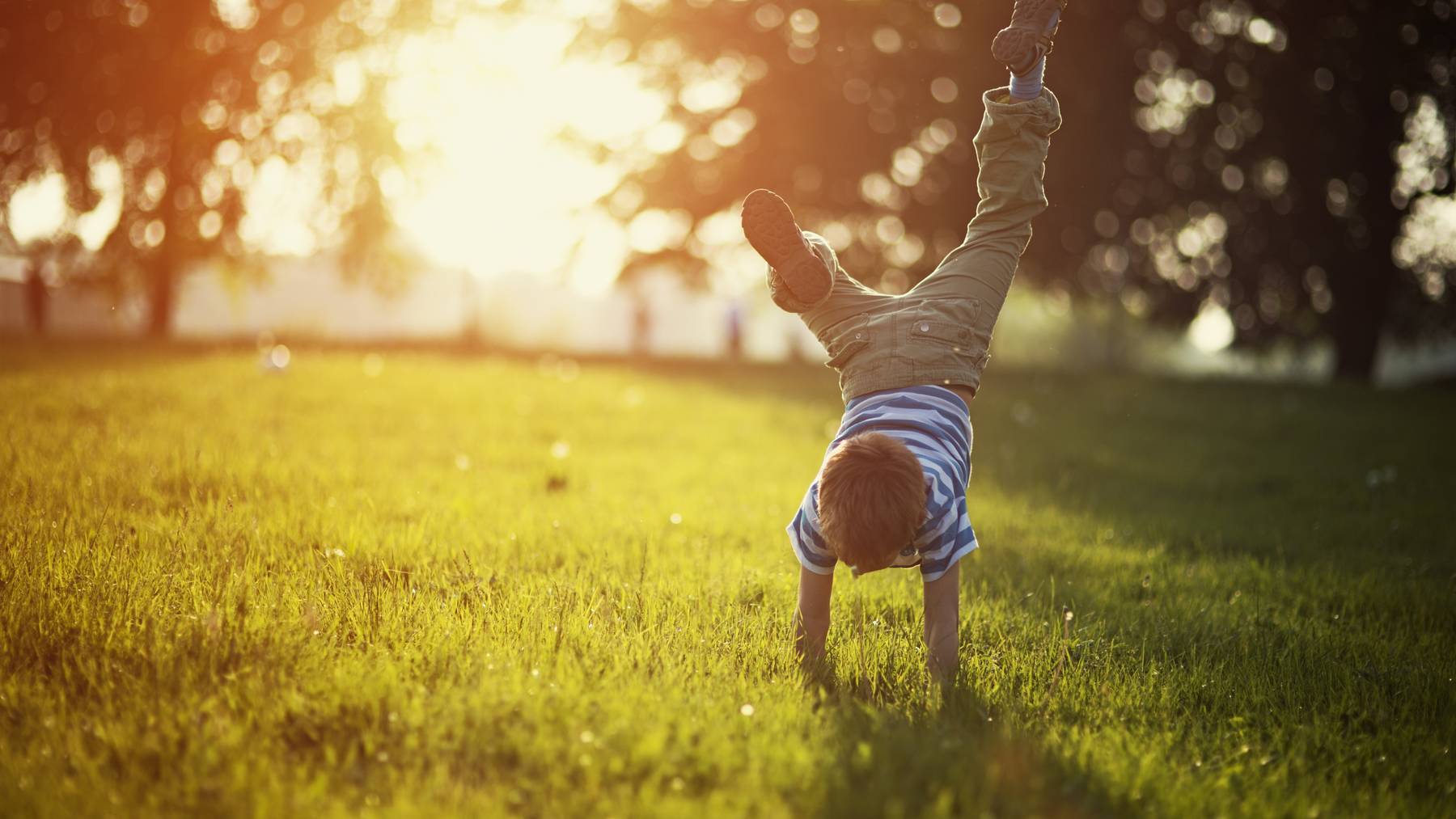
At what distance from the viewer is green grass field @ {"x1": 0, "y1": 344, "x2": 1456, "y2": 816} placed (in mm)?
2600

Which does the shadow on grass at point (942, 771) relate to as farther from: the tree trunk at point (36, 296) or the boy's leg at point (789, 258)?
the tree trunk at point (36, 296)

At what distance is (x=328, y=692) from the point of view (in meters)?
2.90

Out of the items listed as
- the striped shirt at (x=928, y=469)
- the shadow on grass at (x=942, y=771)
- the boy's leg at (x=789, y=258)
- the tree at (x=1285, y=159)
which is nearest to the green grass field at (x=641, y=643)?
the shadow on grass at (x=942, y=771)

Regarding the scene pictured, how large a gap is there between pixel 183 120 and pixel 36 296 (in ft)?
17.9

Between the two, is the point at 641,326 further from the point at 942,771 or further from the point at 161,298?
the point at 942,771

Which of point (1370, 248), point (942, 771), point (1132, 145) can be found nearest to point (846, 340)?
point (942, 771)

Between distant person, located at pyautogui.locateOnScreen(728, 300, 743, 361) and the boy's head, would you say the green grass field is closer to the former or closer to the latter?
the boy's head

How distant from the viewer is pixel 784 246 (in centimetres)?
336

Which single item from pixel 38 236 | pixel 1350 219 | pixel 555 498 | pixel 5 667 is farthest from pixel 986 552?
pixel 38 236

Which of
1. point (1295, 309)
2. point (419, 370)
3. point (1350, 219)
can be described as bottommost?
point (419, 370)

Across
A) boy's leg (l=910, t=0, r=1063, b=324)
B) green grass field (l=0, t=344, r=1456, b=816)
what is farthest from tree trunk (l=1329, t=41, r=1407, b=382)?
boy's leg (l=910, t=0, r=1063, b=324)

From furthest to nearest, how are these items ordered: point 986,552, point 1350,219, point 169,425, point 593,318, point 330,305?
point 593,318, point 330,305, point 1350,219, point 169,425, point 986,552

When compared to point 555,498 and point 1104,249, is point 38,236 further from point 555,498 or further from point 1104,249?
point 1104,249

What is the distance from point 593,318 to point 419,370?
57.9 metres
